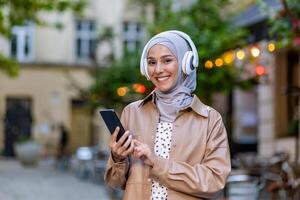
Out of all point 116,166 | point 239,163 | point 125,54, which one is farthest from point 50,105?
point 116,166

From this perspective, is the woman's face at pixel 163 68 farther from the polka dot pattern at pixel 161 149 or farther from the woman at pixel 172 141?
the polka dot pattern at pixel 161 149

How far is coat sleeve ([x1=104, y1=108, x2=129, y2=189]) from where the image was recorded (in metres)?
3.44

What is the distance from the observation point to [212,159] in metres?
3.39

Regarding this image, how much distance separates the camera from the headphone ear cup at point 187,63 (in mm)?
3410

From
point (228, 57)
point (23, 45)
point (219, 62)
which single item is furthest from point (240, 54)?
point (23, 45)

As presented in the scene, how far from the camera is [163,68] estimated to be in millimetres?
3434

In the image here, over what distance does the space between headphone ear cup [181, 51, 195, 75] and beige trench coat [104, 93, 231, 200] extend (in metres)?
0.13

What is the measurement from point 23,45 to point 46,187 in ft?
65.0

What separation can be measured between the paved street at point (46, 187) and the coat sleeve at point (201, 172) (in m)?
12.4

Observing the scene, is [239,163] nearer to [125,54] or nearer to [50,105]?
[125,54]

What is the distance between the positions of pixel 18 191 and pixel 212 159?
50.3ft

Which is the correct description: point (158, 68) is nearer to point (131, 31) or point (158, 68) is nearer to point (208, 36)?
point (208, 36)

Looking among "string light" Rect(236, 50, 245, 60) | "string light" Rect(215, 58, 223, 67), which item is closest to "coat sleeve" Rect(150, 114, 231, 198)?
"string light" Rect(215, 58, 223, 67)

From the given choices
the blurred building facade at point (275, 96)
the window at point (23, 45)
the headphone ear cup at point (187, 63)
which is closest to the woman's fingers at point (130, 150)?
the headphone ear cup at point (187, 63)
